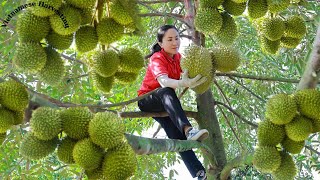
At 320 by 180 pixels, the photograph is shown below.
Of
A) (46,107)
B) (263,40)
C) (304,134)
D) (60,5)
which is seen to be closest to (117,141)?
(46,107)

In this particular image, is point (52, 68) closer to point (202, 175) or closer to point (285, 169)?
point (285, 169)

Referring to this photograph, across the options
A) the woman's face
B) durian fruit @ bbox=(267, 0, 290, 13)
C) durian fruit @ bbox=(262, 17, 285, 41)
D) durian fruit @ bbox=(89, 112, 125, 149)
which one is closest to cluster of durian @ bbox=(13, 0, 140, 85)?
durian fruit @ bbox=(89, 112, 125, 149)

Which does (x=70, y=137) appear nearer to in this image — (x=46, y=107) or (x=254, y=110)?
(x=46, y=107)

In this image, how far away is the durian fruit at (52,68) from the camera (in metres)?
1.73

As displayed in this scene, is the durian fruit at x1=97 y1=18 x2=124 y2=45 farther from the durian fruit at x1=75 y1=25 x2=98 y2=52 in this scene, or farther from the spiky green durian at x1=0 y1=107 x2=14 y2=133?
the spiky green durian at x1=0 y1=107 x2=14 y2=133

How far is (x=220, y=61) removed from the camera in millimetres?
2311

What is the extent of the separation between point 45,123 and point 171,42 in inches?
70.6

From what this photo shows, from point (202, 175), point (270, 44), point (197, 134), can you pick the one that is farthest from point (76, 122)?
point (202, 175)

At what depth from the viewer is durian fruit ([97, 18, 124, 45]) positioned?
70.5 inches

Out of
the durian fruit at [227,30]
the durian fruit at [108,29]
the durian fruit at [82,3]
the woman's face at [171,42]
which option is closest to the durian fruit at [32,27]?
the durian fruit at [82,3]

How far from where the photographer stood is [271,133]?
6.46ft

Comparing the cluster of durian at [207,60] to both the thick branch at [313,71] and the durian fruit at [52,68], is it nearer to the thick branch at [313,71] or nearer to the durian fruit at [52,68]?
the thick branch at [313,71]

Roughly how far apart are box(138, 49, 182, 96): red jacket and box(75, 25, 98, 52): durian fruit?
0.90 metres

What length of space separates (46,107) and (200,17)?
1030mm
